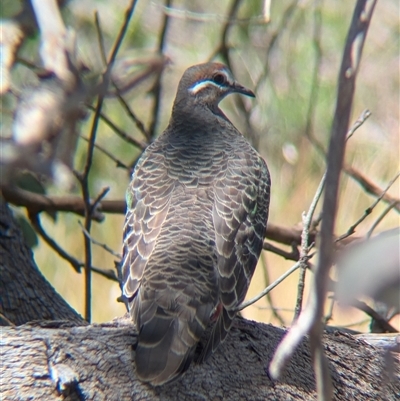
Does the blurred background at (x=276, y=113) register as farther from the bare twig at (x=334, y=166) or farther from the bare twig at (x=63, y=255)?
the bare twig at (x=334, y=166)

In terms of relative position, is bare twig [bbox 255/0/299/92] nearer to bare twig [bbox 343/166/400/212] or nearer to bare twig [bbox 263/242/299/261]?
bare twig [bbox 343/166/400/212]

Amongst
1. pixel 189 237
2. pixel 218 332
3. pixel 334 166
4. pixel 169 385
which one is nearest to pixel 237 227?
pixel 189 237

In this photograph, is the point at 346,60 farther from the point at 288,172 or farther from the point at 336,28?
the point at 336,28

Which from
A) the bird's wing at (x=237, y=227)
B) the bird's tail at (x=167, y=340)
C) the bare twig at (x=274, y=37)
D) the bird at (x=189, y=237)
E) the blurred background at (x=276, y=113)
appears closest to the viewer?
the bird's tail at (x=167, y=340)

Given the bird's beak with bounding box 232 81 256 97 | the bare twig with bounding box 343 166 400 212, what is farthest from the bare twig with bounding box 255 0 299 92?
the bare twig with bounding box 343 166 400 212

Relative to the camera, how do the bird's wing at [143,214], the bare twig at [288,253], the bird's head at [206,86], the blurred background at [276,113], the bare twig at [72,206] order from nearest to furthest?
the bird's wing at [143,214], the bare twig at [288,253], the bare twig at [72,206], the bird's head at [206,86], the blurred background at [276,113]

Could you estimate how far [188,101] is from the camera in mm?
5332

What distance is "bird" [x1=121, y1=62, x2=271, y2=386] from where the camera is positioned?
3.26 m

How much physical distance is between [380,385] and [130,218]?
162 centimetres

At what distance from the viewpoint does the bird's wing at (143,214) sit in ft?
12.2

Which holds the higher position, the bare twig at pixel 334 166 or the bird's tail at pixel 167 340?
the bird's tail at pixel 167 340

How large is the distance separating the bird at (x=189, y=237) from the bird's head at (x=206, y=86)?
0.25 feet

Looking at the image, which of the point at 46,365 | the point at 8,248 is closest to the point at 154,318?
the point at 46,365

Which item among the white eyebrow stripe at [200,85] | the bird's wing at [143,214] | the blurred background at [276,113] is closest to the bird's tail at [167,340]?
the bird's wing at [143,214]
